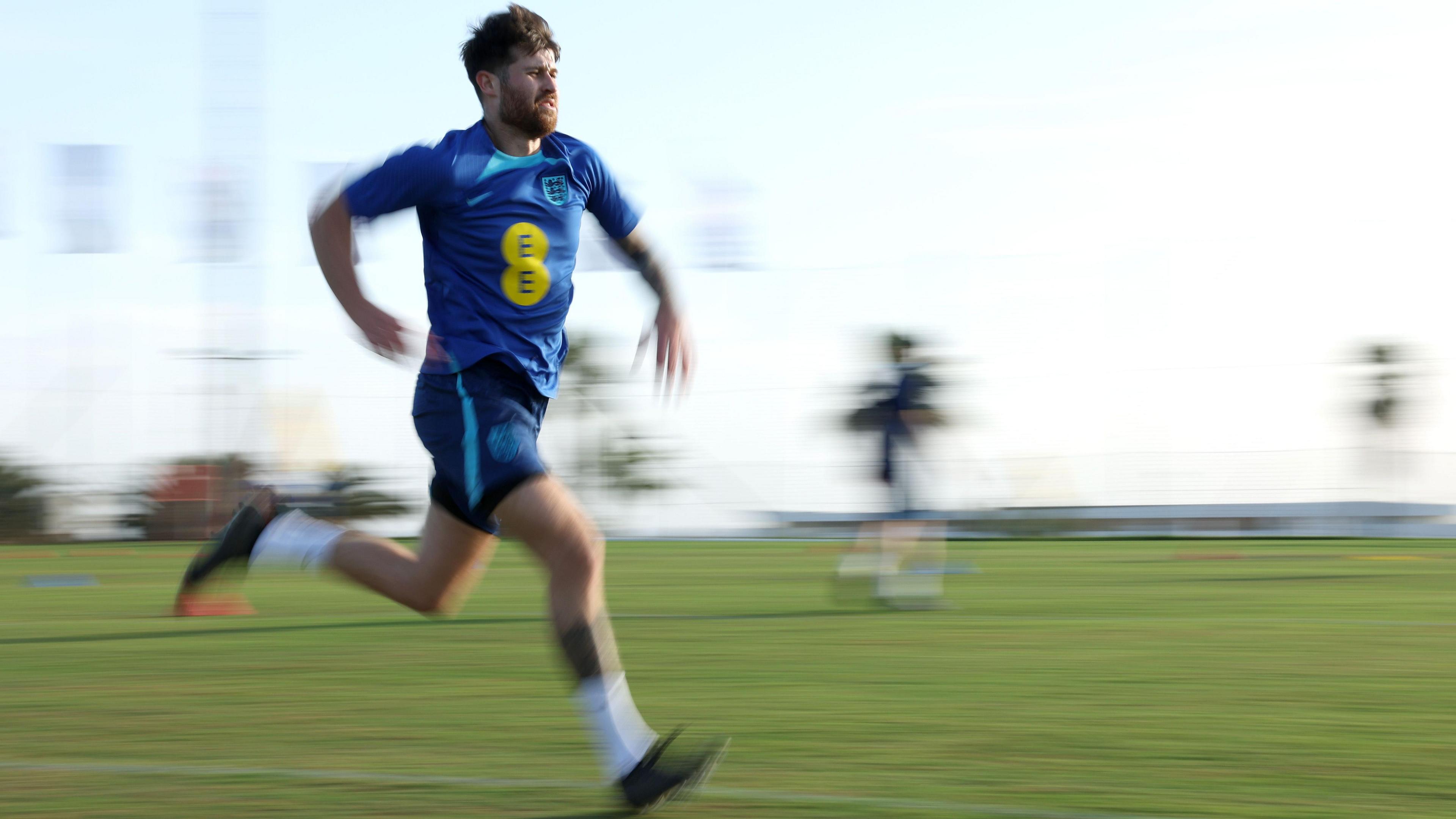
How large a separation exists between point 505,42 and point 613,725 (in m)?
1.79

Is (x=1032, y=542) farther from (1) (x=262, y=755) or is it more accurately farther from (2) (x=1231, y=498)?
(1) (x=262, y=755)

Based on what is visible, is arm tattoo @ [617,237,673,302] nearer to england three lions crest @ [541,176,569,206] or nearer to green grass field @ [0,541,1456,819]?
england three lions crest @ [541,176,569,206]

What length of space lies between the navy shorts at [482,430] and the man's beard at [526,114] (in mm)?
635

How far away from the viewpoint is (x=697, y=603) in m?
10.8

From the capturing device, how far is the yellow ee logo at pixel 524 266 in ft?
13.3

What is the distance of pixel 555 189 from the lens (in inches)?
165

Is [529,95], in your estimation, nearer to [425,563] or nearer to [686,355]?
[686,355]

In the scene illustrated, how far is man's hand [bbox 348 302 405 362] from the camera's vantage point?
385 centimetres

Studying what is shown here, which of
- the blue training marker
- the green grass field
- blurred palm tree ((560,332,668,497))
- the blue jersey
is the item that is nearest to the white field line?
the green grass field

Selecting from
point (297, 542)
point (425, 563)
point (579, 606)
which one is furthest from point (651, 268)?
point (297, 542)

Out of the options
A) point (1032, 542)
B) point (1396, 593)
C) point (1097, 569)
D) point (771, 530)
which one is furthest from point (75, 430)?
point (1396, 593)

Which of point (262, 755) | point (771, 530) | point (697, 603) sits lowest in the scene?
point (771, 530)

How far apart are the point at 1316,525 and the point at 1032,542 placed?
19.6 ft

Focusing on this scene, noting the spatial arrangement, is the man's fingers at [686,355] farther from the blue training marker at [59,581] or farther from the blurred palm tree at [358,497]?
the blurred palm tree at [358,497]
